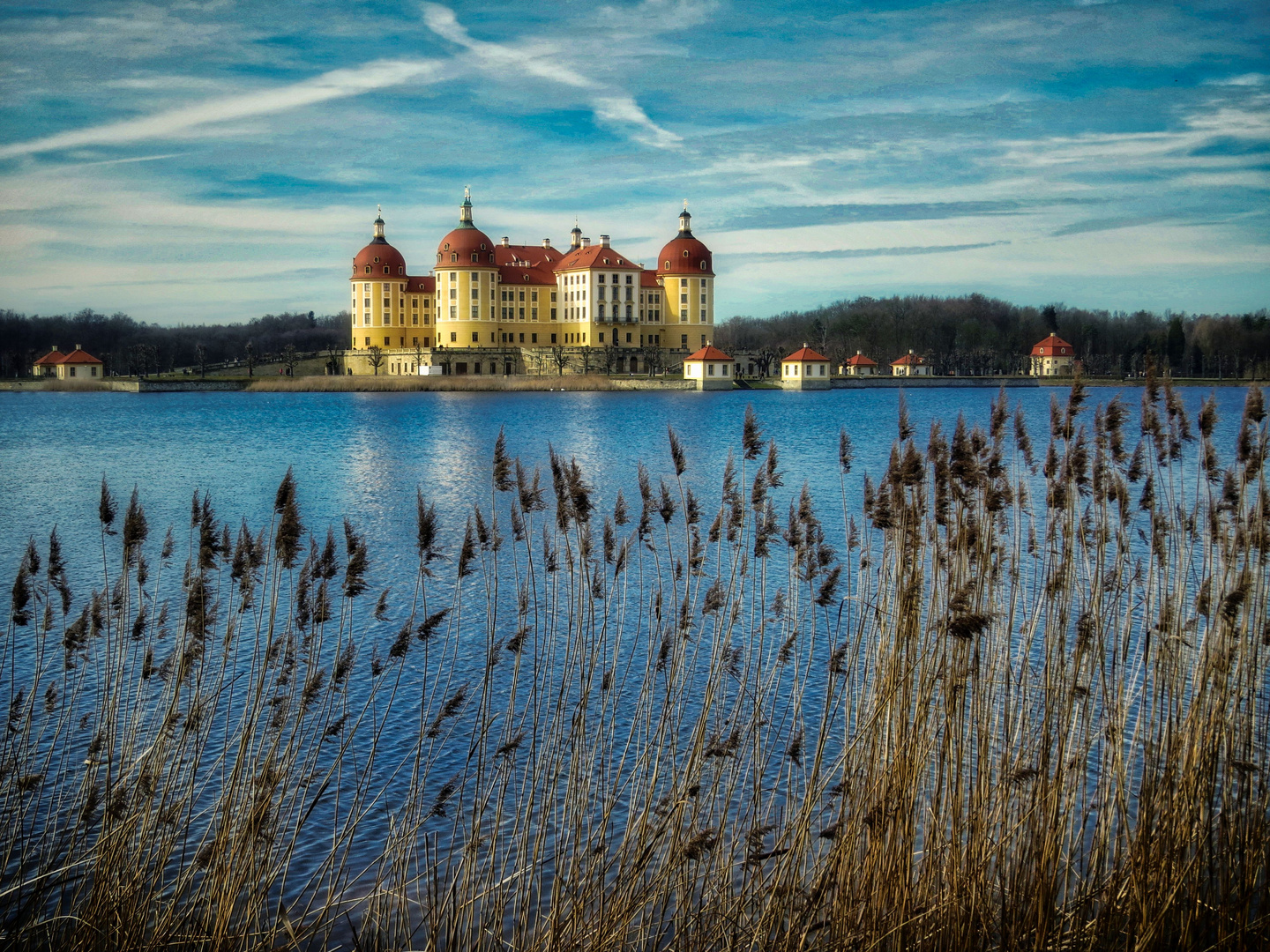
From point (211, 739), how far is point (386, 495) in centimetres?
1639

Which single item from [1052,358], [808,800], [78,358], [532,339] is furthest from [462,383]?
[808,800]

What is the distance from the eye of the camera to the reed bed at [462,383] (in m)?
85.9

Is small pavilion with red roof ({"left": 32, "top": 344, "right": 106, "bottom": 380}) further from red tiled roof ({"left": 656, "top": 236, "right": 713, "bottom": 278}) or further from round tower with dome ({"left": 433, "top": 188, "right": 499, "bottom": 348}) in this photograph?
red tiled roof ({"left": 656, "top": 236, "right": 713, "bottom": 278})

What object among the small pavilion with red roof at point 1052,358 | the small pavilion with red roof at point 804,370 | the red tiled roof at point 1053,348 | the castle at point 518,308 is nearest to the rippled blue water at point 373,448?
the small pavilion with red roof at point 804,370

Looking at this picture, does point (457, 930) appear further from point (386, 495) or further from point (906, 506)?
point (386, 495)

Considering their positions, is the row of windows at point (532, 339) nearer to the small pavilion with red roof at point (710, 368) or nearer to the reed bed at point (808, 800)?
the small pavilion with red roof at point (710, 368)

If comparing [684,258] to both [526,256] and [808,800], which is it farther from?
[808,800]

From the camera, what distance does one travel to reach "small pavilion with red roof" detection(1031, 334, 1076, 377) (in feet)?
326

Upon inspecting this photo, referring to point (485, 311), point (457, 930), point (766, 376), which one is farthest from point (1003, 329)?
point (457, 930)

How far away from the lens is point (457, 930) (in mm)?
3844

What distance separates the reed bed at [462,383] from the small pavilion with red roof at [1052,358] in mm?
39428

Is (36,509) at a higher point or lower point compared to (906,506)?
lower

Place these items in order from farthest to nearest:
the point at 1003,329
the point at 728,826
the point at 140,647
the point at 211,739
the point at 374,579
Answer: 1. the point at 1003,329
2. the point at 374,579
3. the point at 140,647
4. the point at 211,739
5. the point at 728,826

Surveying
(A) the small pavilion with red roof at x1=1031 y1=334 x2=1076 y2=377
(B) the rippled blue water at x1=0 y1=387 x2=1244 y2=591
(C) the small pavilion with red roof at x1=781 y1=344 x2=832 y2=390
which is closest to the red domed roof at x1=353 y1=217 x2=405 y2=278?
(B) the rippled blue water at x1=0 y1=387 x2=1244 y2=591
